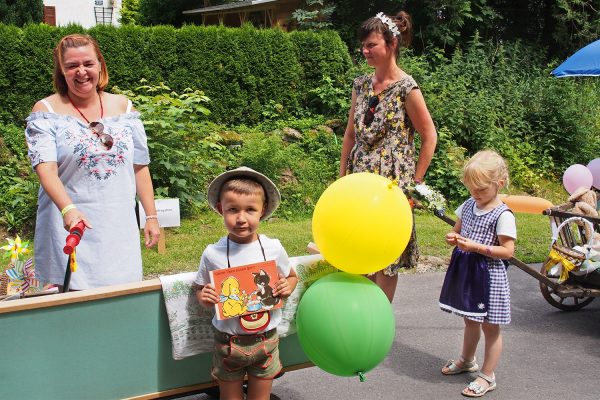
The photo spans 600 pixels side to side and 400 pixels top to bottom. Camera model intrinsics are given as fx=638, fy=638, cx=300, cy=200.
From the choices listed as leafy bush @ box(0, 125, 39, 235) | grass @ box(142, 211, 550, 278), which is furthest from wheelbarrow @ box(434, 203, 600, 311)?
leafy bush @ box(0, 125, 39, 235)

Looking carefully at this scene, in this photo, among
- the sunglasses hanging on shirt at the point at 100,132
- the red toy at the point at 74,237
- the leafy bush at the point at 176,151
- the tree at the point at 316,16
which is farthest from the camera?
the tree at the point at 316,16

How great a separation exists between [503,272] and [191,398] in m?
1.83

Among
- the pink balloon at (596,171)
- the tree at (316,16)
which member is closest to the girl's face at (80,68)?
the pink balloon at (596,171)

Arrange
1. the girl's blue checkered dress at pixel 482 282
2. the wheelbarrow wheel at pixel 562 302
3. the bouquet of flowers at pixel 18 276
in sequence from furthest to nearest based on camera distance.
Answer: the wheelbarrow wheel at pixel 562 302 → the girl's blue checkered dress at pixel 482 282 → the bouquet of flowers at pixel 18 276

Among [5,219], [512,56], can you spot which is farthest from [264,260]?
[512,56]

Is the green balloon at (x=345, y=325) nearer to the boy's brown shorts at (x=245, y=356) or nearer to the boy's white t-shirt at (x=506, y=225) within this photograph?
the boy's brown shorts at (x=245, y=356)

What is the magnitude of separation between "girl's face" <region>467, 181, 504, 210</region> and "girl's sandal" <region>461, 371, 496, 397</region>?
96 cm

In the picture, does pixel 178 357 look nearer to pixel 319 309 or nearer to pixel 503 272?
pixel 319 309

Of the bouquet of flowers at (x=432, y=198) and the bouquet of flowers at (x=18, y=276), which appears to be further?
the bouquet of flowers at (x=432, y=198)

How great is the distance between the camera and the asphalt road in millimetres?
3598

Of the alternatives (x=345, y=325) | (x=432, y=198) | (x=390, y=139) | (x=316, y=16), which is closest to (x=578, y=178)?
(x=390, y=139)

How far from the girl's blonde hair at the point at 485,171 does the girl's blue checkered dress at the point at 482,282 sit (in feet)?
0.62

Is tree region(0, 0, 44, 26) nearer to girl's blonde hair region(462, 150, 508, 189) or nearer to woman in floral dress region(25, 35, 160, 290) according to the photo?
woman in floral dress region(25, 35, 160, 290)

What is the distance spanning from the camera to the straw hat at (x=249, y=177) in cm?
267
